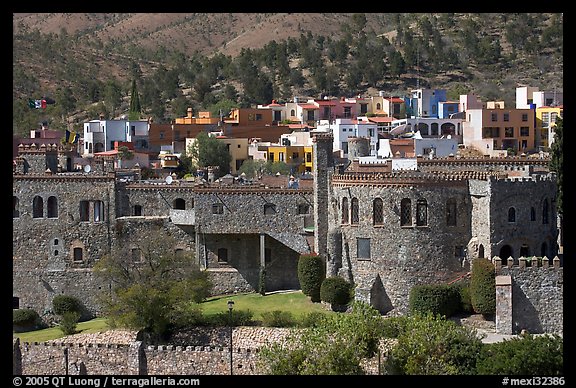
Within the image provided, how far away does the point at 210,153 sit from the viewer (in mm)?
90188

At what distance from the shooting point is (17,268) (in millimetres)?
66375

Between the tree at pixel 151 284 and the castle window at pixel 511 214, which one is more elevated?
the castle window at pixel 511 214

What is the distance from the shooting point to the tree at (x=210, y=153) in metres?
89.6

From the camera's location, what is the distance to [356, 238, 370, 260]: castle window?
57688 millimetres

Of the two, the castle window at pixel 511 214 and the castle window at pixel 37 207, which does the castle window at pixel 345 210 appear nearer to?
the castle window at pixel 511 214

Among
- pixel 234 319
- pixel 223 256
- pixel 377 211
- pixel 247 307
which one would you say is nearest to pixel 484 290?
pixel 377 211

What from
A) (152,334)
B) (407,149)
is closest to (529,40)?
(407,149)

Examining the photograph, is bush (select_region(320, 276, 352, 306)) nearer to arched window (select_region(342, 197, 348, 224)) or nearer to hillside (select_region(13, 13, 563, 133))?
arched window (select_region(342, 197, 348, 224))

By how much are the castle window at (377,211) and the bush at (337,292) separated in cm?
271

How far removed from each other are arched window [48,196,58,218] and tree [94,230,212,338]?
330 cm

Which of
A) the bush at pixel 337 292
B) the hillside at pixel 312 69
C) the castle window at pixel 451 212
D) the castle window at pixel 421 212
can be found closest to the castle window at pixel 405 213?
the castle window at pixel 421 212

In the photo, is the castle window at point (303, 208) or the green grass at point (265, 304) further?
the castle window at point (303, 208)

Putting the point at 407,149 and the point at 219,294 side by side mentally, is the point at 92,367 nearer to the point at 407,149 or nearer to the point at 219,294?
the point at 219,294

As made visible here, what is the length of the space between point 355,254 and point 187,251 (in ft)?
31.0
